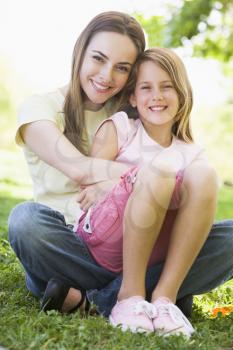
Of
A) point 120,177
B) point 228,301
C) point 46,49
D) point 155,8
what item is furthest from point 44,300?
point 46,49

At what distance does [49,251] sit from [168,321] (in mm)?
440

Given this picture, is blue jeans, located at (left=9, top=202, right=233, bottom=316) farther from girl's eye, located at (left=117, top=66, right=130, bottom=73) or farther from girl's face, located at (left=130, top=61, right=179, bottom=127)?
girl's eye, located at (left=117, top=66, right=130, bottom=73)

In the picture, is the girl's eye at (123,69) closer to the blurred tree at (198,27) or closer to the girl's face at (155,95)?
the girl's face at (155,95)

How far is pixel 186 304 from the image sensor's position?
2.06 meters

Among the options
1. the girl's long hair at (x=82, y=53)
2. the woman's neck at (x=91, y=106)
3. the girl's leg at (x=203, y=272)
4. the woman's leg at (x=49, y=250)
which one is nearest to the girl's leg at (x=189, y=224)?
the girl's leg at (x=203, y=272)

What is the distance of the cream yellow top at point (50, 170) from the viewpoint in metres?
2.11

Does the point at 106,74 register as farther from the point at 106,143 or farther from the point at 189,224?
the point at 189,224

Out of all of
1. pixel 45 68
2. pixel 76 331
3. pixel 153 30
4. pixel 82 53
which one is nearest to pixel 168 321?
pixel 76 331

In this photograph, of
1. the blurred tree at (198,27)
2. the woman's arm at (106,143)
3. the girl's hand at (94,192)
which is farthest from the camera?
the blurred tree at (198,27)

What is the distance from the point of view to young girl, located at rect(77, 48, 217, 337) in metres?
1.73

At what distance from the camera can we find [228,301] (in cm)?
237

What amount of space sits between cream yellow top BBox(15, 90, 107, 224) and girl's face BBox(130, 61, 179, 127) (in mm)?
222

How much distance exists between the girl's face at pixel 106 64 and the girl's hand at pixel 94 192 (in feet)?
1.30

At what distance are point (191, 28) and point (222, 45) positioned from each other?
1.10m
